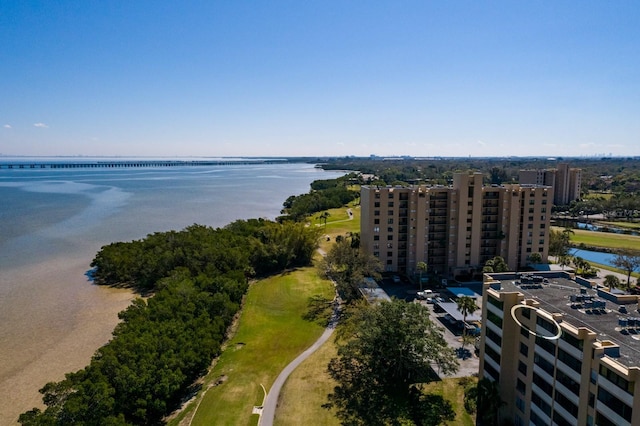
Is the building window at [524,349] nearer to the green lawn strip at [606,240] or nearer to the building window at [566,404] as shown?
the building window at [566,404]

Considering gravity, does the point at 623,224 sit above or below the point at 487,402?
below

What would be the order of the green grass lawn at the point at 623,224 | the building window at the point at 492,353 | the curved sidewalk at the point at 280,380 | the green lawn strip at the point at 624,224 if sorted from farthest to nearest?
the green lawn strip at the point at 624,224, the green grass lawn at the point at 623,224, the curved sidewalk at the point at 280,380, the building window at the point at 492,353

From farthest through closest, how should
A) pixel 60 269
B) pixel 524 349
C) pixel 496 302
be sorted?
pixel 60 269 → pixel 496 302 → pixel 524 349

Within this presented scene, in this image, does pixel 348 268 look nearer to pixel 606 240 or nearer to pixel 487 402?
pixel 487 402

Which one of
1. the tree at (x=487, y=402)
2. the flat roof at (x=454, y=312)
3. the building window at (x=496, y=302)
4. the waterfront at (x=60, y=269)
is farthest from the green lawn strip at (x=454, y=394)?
the waterfront at (x=60, y=269)

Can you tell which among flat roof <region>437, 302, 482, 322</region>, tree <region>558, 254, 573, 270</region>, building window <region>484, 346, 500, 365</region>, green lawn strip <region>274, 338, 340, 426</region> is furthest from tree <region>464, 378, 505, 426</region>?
tree <region>558, 254, 573, 270</region>

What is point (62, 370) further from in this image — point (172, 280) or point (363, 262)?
point (363, 262)

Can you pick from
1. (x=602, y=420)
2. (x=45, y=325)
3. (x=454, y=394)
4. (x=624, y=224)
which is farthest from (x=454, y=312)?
(x=624, y=224)
